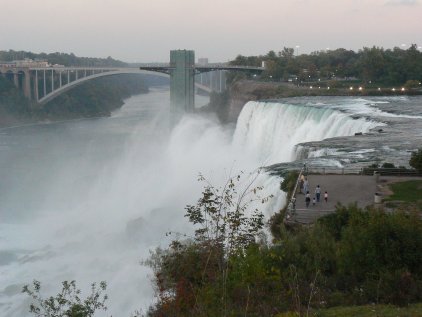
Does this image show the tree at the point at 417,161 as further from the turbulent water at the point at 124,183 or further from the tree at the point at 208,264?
the tree at the point at 208,264

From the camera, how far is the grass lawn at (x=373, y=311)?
626 centimetres

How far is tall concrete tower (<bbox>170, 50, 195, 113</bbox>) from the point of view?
44.4 meters

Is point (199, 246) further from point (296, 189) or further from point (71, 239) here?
point (71, 239)

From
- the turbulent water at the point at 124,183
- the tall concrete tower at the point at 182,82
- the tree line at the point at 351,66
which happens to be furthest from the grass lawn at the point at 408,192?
the tall concrete tower at the point at 182,82

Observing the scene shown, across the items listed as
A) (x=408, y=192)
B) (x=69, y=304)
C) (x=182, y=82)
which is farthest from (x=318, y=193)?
(x=182, y=82)

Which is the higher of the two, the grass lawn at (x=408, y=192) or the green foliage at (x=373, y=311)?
the grass lawn at (x=408, y=192)

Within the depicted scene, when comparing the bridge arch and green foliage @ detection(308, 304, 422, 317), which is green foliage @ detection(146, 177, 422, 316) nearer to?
green foliage @ detection(308, 304, 422, 317)

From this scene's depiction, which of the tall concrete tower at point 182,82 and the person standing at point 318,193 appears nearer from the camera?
the person standing at point 318,193

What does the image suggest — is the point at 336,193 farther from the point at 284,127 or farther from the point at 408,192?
the point at 284,127

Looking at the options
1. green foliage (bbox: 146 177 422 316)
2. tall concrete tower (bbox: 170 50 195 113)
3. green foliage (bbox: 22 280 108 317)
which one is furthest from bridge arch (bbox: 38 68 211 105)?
green foliage (bbox: 146 177 422 316)

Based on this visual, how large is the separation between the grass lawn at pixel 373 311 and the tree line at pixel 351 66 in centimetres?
3304

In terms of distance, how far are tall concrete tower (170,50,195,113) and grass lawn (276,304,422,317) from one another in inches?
1495

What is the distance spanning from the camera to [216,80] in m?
50.9

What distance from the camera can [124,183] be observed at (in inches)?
1041
